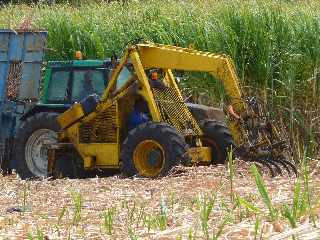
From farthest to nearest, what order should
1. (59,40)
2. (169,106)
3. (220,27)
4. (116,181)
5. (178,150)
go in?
(59,40) → (220,27) → (169,106) → (178,150) → (116,181)

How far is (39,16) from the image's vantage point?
1598 centimetres

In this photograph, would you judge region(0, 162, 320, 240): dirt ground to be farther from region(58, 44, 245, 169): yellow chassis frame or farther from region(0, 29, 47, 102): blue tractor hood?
region(0, 29, 47, 102): blue tractor hood

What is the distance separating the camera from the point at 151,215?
4633 mm

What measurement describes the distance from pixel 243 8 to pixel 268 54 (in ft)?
4.08

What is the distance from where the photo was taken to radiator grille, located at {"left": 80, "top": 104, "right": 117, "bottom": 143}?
1005 centimetres

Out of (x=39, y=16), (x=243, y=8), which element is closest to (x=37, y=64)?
(x=243, y=8)

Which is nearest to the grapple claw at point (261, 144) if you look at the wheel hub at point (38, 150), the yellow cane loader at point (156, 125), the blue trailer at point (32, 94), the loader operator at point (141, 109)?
the yellow cane loader at point (156, 125)

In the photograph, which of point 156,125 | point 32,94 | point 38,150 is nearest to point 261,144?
point 156,125

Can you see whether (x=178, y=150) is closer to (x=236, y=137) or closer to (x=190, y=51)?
(x=236, y=137)

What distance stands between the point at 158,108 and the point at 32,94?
9.23 feet

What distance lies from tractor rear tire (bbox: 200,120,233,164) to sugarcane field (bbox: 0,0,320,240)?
14 mm

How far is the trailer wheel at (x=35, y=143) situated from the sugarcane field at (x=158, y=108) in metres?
0.02

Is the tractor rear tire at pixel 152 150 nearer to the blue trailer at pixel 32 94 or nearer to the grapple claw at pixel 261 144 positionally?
the grapple claw at pixel 261 144

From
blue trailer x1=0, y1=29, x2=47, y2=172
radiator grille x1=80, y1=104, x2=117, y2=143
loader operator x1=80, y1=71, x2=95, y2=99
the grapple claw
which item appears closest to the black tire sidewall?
blue trailer x1=0, y1=29, x2=47, y2=172
